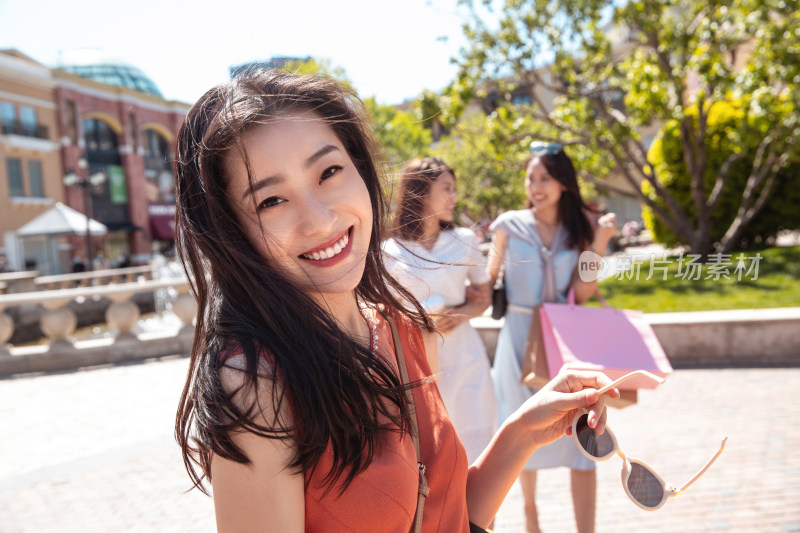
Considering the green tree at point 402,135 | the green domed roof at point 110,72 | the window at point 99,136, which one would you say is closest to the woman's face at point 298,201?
the green tree at point 402,135

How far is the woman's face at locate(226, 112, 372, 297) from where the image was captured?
125 centimetres

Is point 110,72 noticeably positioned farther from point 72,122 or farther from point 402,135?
point 402,135

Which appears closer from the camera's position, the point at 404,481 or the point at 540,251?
the point at 404,481

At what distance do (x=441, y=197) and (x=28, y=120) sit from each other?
34548 millimetres

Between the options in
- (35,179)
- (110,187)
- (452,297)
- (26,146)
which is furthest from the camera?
(110,187)

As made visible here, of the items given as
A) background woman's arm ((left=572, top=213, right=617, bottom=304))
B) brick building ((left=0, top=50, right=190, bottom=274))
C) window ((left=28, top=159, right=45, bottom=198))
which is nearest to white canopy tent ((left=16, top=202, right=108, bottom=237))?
brick building ((left=0, top=50, right=190, bottom=274))

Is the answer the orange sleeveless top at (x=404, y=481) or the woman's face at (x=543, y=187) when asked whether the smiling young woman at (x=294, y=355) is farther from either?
the woman's face at (x=543, y=187)

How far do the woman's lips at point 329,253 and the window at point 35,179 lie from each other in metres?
35.5

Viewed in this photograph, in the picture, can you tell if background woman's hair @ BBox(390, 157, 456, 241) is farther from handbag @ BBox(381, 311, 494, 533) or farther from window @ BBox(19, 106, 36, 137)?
window @ BBox(19, 106, 36, 137)

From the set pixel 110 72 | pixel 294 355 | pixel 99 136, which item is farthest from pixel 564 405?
pixel 110 72

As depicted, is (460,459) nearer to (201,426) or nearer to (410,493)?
(410,493)

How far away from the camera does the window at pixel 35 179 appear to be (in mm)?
31806

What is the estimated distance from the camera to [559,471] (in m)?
4.47

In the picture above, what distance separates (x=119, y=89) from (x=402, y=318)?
4075 centimetres
